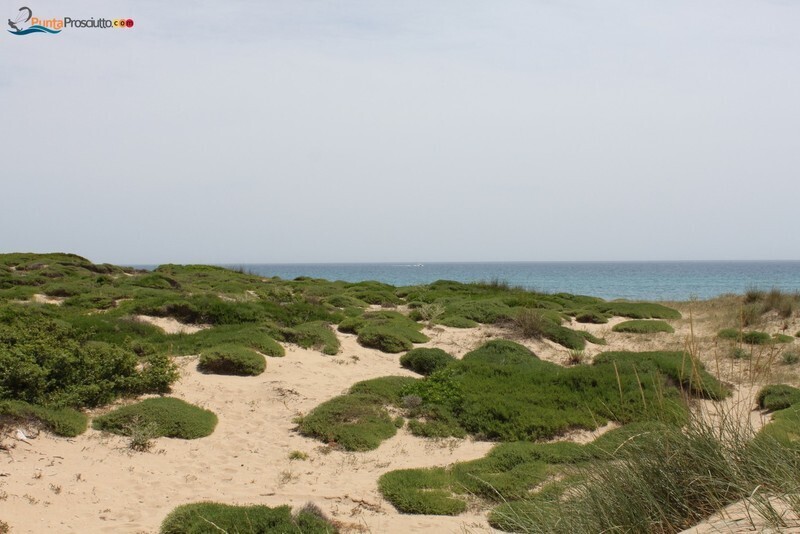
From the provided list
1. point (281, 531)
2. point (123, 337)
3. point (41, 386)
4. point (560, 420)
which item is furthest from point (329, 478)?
point (123, 337)

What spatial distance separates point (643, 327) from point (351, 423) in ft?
46.6

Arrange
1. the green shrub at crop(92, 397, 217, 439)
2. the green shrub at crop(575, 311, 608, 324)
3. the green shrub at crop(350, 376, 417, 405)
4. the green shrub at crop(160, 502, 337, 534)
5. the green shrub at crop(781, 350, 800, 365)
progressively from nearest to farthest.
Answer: the green shrub at crop(160, 502, 337, 534)
the green shrub at crop(92, 397, 217, 439)
the green shrub at crop(350, 376, 417, 405)
the green shrub at crop(781, 350, 800, 365)
the green shrub at crop(575, 311, 608, 324)

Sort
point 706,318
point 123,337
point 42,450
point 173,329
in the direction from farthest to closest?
point 706,318
point 173,329
point 123,337
point 42,450

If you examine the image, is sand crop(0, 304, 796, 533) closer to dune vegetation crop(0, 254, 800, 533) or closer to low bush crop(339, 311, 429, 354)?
dune vegetation crop(0, 254, 800, 533)

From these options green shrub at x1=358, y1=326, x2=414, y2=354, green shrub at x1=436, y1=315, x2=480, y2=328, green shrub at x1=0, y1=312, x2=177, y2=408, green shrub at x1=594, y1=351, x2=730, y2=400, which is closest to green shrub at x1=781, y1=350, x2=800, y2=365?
green shrub at x1=594, y1=351, x2=730, y2=400

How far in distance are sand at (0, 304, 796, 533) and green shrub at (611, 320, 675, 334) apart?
947 cm

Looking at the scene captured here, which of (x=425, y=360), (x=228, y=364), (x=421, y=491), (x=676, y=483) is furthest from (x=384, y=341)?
(x=676, y=483)

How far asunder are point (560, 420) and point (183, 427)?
671 cm

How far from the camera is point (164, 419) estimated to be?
36.9 feet

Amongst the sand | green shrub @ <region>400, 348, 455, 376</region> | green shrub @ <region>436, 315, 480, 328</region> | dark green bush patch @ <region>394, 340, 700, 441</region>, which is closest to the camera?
the sand

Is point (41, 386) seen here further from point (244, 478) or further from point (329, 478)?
point (329, 478)

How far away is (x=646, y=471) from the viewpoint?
502 cm

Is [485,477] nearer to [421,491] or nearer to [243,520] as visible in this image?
[421,491]

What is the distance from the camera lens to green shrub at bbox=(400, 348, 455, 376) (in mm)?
16109
